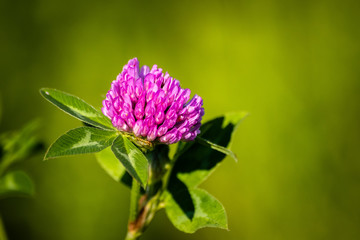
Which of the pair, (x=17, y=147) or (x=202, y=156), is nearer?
(x=202, y=156)

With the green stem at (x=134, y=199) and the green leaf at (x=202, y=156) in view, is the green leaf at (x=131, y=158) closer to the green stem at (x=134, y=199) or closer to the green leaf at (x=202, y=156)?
the green stem at (x=134, y=199)

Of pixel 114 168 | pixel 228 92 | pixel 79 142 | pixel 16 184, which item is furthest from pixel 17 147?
pixel 228 92

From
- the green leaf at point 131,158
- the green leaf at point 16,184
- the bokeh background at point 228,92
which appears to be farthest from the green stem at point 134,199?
the bokeh background at point 228,92

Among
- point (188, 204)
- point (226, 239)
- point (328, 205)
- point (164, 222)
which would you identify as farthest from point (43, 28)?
point (328, 205)

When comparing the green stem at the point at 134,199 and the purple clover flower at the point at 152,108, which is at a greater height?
the purple clover flower at the point at 152,108

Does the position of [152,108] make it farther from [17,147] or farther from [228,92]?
[228,92]
